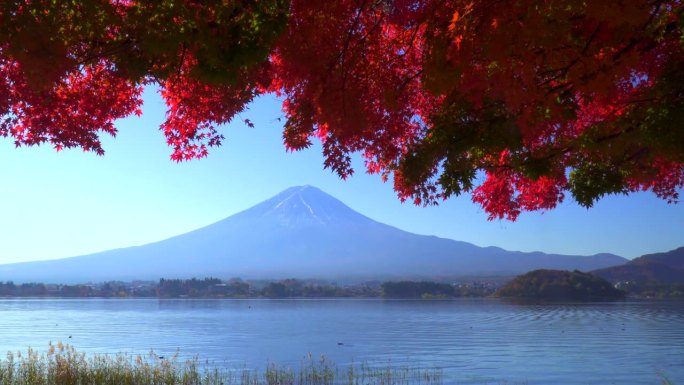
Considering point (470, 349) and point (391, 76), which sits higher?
point (391, 76)

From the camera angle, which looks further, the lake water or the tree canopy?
the lake water

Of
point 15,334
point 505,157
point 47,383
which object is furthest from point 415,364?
point 15,334

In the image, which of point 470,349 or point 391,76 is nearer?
point 391,76

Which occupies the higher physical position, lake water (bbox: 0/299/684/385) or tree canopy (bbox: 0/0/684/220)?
tree canopy (bbox: 0/0/684/220)

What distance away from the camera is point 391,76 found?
1080cm

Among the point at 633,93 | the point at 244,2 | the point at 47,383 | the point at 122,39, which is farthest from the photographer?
the point at 47,383

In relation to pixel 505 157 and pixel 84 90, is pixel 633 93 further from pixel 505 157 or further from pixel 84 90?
pixel 84 90

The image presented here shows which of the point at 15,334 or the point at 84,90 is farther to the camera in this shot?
the point at 15,334

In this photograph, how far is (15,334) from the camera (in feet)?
219

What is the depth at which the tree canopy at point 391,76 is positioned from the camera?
22.6 ft

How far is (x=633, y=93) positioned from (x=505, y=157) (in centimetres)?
247

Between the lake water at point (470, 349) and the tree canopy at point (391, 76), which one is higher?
the tree canopy at point (391, 76)

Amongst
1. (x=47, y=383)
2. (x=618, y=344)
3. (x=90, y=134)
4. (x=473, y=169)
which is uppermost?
(x=90, y=134)

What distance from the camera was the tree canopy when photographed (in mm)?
6887
